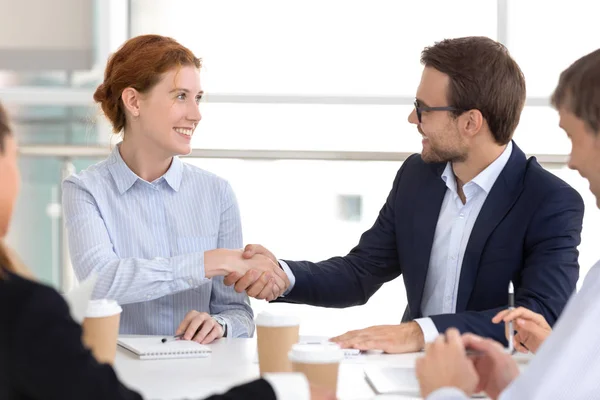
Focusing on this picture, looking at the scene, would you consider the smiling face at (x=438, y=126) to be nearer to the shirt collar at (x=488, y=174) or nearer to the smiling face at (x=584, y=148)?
the shirt collar at (x=488, y=174)

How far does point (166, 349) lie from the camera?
1.95 metres

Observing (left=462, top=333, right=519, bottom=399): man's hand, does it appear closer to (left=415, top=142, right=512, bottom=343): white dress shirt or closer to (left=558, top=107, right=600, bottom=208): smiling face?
(left=558, top=107, right=600, bottom=208): smiling face

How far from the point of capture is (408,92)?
4.16 meters

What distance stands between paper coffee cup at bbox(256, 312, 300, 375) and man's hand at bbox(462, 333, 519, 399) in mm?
360

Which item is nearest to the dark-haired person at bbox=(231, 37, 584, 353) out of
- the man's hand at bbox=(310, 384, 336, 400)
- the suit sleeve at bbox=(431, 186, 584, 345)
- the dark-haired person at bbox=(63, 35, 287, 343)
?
the suit sleeve at bbox=(431, 186, 584, 345)

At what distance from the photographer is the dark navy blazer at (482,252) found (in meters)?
2.29

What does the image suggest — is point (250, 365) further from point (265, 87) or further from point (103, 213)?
point (265, 87)

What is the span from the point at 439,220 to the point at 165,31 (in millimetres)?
2067

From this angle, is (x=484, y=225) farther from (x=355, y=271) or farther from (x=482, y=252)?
(x=355, y=271)

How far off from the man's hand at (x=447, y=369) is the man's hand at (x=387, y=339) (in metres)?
0.57

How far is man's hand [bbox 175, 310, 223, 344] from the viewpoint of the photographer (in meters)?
2.11

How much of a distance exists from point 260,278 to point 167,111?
577 millimetres

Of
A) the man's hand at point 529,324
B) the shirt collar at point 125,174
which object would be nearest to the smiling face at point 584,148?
the man's hand at point 529,324

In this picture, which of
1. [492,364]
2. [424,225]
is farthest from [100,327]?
[424,225]
